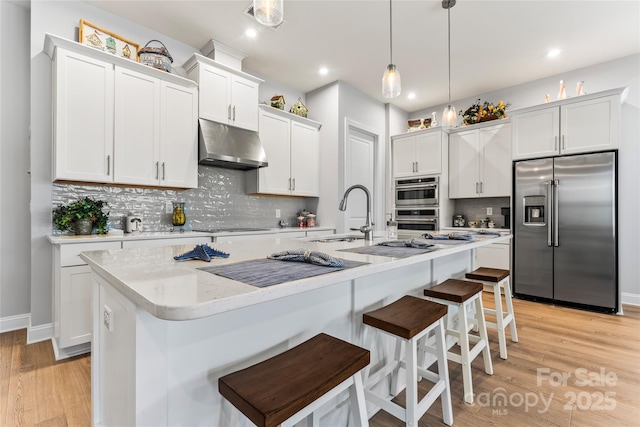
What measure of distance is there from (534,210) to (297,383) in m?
4.13

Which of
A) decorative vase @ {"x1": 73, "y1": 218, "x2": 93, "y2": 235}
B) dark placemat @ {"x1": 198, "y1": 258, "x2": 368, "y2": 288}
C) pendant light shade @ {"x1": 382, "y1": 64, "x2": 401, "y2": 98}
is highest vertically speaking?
pendant light shade @ {"x1": 382, "y1": 64, "x2": 401, "y2": 98}

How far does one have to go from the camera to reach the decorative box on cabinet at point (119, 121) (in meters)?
2.38

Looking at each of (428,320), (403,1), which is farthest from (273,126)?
(428,320)

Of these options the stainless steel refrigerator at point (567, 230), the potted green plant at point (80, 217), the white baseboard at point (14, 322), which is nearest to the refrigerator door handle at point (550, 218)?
the stainless steel refrigerator at point (567, 230)

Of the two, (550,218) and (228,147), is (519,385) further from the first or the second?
(228,147)

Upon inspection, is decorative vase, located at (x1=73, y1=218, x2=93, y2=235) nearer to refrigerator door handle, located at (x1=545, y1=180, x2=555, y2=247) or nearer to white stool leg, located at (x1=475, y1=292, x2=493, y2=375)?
white stool leg, located at (x1=475, y1=292, x2=493, y2=375)

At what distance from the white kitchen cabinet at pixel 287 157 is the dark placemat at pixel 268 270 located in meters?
2.74

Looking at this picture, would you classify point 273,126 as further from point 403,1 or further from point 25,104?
point 25,104

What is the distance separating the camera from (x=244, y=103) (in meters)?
3.53

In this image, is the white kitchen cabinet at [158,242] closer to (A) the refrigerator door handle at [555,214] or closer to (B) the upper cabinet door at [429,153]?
(B) the upper cabinet door at [429,153]

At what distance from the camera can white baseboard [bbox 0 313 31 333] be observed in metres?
2.71

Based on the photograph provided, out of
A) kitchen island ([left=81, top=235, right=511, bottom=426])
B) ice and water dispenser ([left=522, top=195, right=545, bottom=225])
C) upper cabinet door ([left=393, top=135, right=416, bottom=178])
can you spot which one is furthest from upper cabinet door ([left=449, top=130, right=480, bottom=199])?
kitchen island ([left=81, top=235, right=511, bottom=426])

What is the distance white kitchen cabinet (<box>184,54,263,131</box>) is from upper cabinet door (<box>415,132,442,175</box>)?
2747 millimetres

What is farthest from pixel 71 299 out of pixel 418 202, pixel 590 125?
pixel 590 125
